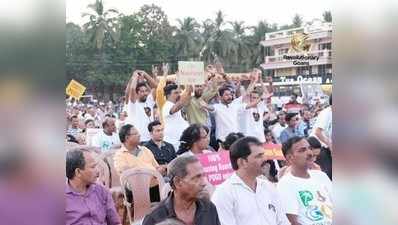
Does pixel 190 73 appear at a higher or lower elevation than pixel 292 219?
higher

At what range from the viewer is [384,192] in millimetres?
1348

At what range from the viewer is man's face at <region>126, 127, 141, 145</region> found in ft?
5.80

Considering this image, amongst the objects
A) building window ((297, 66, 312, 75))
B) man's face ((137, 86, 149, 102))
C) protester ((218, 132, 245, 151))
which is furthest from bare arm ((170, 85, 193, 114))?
building window ((297, 66, 312, 75))

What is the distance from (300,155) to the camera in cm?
205

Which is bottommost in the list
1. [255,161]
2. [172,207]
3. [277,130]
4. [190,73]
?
[172,207]

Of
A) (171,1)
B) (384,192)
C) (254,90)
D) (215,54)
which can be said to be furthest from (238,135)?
(384,192)

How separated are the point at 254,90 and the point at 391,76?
2.27 feet

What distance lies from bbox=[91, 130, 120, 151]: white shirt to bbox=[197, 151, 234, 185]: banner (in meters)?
0.31

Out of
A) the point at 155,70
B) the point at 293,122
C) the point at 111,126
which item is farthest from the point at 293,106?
the point at 111,126

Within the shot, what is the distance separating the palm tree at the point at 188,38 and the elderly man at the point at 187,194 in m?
0.36

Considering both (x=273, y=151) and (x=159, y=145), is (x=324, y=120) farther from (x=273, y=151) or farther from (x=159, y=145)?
(x=159, y=145)

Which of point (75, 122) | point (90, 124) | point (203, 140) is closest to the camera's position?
point (75, 122)

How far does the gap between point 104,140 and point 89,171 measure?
0.37 ft

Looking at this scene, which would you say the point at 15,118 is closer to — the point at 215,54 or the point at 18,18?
the point at 18,18
